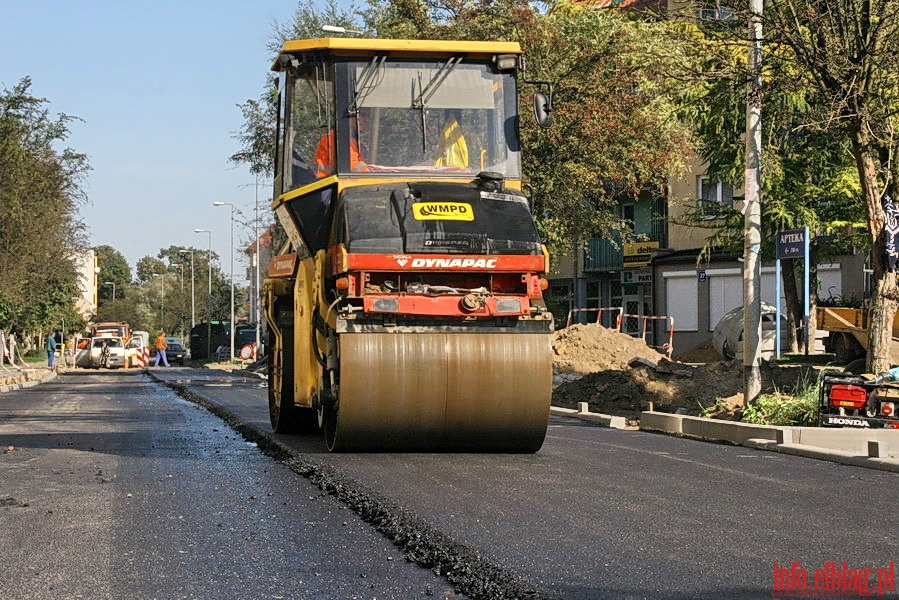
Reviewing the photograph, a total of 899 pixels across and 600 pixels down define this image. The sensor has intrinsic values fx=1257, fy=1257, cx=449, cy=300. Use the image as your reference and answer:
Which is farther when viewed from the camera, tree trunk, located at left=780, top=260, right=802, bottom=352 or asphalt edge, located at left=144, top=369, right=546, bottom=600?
tree trunk, located at left=780, top=260, right=802, bottom=352

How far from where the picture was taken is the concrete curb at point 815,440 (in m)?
11.8

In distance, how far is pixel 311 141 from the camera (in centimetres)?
1230

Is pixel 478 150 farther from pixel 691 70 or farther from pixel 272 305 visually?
pixel 691 70

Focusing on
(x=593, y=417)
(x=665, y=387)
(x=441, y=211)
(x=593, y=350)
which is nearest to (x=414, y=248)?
(x=441, y=211)

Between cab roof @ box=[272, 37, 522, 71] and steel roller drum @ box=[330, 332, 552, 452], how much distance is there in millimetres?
3018

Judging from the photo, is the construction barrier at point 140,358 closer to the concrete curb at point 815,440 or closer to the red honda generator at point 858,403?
the concrete curb at point 815,440

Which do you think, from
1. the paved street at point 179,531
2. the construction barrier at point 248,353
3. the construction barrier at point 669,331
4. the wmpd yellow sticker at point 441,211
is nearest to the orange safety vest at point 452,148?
the wmpd yellow sticker at point 441,211

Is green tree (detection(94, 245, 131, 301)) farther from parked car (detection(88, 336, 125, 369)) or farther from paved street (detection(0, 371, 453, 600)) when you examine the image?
paved street (detection(0, 371, 453, 600))

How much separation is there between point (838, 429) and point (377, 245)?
5889 millimetres

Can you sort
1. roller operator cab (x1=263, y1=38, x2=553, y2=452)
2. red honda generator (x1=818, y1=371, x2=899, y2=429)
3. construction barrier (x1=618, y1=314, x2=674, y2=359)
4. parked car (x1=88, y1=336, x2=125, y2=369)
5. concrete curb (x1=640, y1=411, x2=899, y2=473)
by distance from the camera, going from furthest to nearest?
parked car (x1=88, y1=336, x2=125, y2=369) → construction barrier (x1=618, y1=314, x2=674, y2=359) → red honda generator (x1=818, y1=371, x2=899, y2=429) → concrete curb (x1=640, y1=411, x2=899, y2=473) → roller operator cab (x1=263, y1=38, x2=553, y2=452)

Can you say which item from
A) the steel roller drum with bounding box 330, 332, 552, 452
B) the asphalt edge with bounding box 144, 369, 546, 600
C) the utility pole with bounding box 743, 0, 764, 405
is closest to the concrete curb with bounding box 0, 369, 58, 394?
the utility pole with bounding box 743, 0, 764, 405

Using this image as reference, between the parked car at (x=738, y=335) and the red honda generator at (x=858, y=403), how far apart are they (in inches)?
716

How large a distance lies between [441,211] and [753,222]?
7.06m

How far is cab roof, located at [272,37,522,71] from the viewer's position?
12062 millimetres
